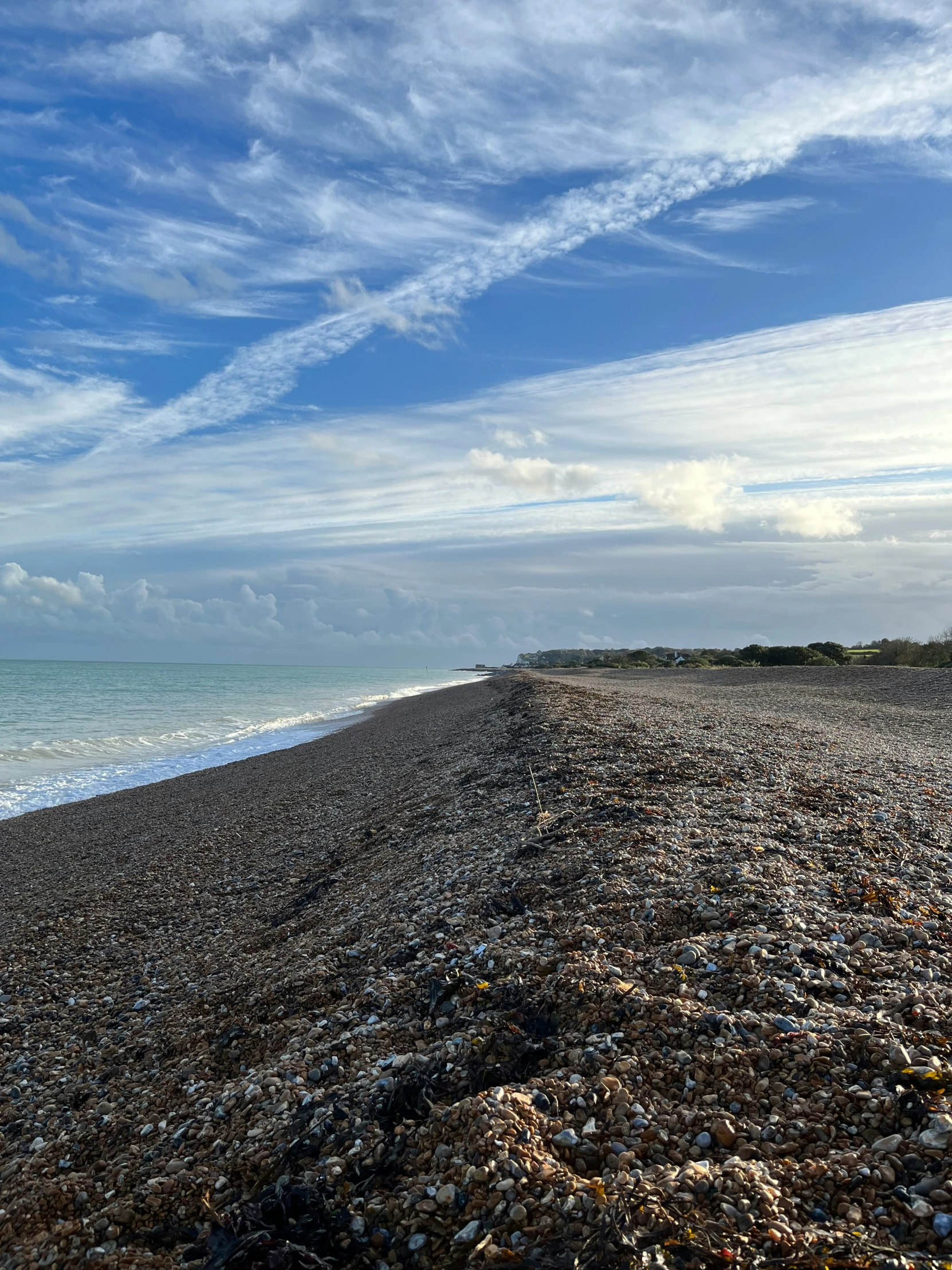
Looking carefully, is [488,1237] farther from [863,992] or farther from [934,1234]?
[863,992]

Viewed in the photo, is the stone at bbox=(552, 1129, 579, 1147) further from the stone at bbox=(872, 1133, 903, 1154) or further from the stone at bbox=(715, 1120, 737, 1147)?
the stone at bbox=(872, 1133, 903, 1154)

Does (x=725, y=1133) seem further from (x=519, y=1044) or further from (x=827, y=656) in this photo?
(x=827, y=656)

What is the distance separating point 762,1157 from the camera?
3.53m

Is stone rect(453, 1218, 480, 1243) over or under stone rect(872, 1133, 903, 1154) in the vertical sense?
under

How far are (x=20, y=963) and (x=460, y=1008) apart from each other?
6.64 m

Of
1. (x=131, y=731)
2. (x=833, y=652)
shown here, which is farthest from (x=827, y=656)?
(x=131, y=731)

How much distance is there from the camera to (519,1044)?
185 inches

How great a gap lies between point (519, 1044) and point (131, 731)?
125 ft

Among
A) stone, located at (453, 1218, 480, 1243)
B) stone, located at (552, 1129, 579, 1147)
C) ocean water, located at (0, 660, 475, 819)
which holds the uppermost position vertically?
stone, located at (552, 1129, 579, 1147)

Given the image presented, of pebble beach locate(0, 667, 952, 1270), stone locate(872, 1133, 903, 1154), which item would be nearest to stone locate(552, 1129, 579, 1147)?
pebble beach locate(0, 667, 952, 1270)

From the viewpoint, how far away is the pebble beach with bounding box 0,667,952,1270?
338 cm

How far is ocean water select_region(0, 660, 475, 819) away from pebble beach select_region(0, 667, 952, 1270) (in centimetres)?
1425

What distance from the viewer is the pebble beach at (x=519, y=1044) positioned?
3379mm

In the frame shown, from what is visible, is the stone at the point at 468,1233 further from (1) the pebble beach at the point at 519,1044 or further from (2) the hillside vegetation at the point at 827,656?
(2) the hillside vegetation at the point at 827,656
